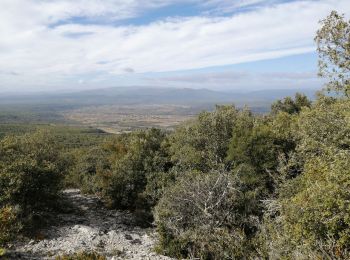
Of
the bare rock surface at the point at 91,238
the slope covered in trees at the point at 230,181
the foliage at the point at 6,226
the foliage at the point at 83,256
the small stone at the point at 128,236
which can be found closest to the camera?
the slope covered in trees at the point at 230,181

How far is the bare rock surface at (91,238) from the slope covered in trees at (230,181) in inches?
48.7

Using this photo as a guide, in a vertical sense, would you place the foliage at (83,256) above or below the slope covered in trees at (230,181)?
below

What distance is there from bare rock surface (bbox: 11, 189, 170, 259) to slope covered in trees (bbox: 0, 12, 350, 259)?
1.24 metres

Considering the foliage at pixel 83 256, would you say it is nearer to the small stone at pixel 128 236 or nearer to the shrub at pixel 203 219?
the shrub at pixel 203 219

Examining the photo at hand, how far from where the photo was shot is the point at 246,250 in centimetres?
1764

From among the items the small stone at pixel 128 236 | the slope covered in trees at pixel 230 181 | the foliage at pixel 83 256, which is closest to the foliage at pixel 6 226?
the slope covered in trees at pixel 230 181

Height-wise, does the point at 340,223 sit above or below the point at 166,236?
above

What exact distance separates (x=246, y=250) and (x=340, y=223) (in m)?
6.22

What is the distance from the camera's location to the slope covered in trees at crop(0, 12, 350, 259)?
13117 millimetres

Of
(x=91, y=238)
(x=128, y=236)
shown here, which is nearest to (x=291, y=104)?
(x=128, y=236)

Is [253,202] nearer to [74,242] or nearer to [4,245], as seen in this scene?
[74,242]

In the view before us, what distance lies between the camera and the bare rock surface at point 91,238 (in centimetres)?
1914

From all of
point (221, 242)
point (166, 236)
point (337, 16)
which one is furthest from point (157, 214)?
point (337, 16)

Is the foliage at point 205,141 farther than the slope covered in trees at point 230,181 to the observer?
Yes
